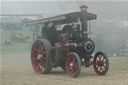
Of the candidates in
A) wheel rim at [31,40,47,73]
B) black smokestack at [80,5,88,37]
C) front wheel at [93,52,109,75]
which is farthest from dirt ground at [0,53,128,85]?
black smokestack at [80,5,88,37]

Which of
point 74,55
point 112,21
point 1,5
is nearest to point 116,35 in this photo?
point 112,21

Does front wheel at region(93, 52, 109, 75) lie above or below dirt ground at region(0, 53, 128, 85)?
above

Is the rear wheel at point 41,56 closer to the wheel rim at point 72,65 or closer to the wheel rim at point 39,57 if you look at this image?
the wheel rim at point 39,57

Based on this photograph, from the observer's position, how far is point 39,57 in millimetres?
10438

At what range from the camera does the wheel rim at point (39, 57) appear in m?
10.2

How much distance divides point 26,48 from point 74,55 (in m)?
19.7

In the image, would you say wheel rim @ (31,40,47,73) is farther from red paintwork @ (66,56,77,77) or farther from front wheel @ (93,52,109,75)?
front wheel @ (93,52,109,75)

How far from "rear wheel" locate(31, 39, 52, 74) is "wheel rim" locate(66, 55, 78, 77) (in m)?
1.03

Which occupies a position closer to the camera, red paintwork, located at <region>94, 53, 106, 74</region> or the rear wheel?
→ red paintwork, located at <region>94, 53, 106, 74</region>

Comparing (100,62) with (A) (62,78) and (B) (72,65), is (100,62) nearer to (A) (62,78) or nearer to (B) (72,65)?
(B) (72,65)

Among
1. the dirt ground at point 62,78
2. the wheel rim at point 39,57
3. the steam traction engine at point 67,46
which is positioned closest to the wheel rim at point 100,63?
the steam traction engine at point 67,46

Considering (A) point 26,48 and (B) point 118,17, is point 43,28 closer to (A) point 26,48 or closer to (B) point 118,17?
(B) point 118,17

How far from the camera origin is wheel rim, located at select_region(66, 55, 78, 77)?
8716 mm

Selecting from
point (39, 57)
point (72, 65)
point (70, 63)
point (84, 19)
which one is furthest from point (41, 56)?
point (84, 19)
